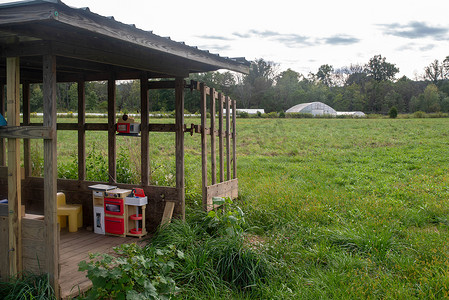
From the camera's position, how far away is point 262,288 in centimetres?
454

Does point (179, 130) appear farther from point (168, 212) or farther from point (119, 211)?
point (119, 211)

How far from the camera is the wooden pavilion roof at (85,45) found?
330 centimetres

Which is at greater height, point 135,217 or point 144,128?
point 144,128

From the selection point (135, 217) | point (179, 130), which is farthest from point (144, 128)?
point (135, 217)

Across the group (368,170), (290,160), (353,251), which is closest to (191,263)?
(353,251)

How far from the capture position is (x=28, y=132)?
383cm

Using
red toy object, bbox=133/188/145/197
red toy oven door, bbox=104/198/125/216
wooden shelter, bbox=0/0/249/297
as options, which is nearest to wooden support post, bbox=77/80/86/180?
wooden shelter, bbox=0/0/249/297

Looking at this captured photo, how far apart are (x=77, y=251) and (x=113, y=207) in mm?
893

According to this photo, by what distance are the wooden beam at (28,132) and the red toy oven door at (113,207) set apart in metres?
2.21

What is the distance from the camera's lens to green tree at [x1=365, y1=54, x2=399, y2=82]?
84.1m

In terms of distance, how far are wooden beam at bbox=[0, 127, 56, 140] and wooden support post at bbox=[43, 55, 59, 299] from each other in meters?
0.05

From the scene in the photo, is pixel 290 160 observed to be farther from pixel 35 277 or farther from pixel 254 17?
pixel 35 277

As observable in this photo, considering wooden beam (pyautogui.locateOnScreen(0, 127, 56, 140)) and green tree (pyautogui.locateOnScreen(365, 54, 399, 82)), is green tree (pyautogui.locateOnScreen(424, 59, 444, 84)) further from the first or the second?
wooden beam (pyautogui.locateOnScreen(0, 127, 56, 140))

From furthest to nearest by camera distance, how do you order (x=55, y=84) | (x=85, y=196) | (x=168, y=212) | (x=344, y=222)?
(x=344, y=222)
(x=85, y=196)
(x=168, y=212)
(x=55, y=84)
